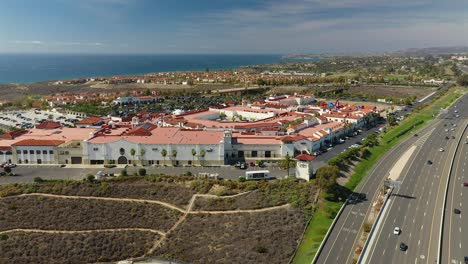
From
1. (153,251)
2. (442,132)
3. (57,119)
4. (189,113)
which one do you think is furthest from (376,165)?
(57,119)

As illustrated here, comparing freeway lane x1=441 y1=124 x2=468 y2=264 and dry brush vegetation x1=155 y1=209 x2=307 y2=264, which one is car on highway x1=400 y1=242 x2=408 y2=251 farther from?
dry brush vegetation x1=155 y1=209 x2=307 y2=264

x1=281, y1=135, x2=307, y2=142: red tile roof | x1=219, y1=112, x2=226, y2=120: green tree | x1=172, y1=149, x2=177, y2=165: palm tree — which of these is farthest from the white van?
x1=219, y1=112, x2=226, y2=120: green tree

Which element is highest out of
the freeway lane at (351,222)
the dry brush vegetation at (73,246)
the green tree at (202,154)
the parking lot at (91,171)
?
the green tree at (202,154)

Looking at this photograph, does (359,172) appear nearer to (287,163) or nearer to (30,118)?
(287,163)

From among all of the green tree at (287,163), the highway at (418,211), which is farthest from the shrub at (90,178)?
the highway at (418,211)

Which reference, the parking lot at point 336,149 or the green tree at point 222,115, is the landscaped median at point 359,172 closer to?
the parking lot at point 336,149

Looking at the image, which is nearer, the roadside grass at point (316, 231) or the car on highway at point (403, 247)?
the car on highway at point (403, 247)

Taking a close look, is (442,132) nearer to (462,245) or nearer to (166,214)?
(462,245)
